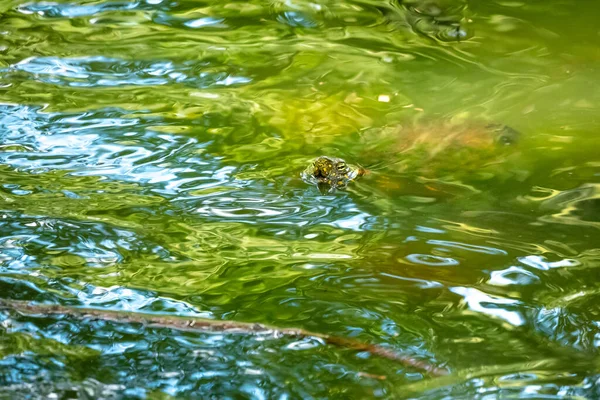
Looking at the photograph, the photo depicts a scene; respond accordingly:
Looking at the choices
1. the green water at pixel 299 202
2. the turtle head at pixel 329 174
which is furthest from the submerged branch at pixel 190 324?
the turtle head at pixel 329 174

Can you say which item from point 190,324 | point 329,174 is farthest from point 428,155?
point 190,324

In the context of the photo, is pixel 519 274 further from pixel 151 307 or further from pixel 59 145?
pixel 59 145

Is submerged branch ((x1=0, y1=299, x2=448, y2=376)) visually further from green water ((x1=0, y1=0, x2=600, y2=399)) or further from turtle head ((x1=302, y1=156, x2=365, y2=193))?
turtle head ((x1=302, y1=156, x2=365, y2=193))

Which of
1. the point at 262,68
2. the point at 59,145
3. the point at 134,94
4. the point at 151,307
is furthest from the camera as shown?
the point at 262,68

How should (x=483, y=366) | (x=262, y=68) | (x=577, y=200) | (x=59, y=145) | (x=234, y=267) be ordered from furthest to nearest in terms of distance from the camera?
(x=262, y=68) < (x=59, y=145) < (x=577, y=200) < (x=234, y=267) < (x=483, y=366)

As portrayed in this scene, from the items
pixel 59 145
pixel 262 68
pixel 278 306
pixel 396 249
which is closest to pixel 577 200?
pixel 396 249

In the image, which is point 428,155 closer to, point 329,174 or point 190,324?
point 329,174

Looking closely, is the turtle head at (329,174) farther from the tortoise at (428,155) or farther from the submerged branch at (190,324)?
the submerged branch at (190,324)
